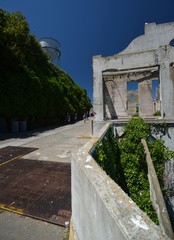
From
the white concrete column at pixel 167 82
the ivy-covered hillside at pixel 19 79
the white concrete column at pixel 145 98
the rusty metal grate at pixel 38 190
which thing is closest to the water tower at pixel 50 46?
the ivy-covered hillside at pixel 19 79

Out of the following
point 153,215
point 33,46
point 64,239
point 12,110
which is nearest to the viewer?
point 64,239

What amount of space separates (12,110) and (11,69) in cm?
346

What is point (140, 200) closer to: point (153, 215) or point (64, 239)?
point (153, 215)

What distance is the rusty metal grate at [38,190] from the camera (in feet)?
9.70

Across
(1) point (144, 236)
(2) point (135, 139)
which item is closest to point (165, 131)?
(2) point (135, 139)

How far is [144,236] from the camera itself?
3.14 feet

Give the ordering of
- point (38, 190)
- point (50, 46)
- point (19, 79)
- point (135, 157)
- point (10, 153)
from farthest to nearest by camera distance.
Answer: point (50, 46)
point (19, 79)
point (10, 153)
point (135, 157)
point (38, 190)


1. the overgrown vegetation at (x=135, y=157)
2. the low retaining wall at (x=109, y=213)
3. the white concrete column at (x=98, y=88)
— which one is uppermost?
the white concrete column at (x=98, y=88)

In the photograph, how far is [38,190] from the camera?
373 centimetres

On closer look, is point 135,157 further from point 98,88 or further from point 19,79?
point 19,79

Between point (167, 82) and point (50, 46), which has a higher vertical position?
point (50, 46)

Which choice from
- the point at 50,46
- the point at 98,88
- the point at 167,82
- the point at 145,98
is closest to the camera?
the point at 167,82

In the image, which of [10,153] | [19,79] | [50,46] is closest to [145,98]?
[19,79]

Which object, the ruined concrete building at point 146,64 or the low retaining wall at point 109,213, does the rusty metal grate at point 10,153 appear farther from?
the low retaining wall at point 109,213
